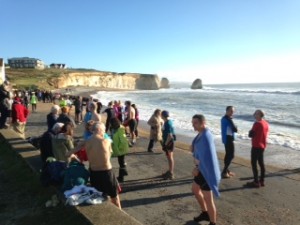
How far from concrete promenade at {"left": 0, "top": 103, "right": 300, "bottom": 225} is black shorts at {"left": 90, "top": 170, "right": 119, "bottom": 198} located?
0.41m

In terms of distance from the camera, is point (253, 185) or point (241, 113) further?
point (241, 113)

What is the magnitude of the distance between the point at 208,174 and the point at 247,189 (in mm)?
3001

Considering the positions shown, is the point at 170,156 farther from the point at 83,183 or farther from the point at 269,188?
the point at 83,183

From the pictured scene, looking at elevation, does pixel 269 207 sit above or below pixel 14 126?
below

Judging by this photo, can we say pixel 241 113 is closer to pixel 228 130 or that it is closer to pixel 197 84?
pixel 228 130

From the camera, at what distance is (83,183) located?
18.7 feet

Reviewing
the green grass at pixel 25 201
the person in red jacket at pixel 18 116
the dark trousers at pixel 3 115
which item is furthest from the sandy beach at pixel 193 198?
the dark trousers at pixel 3 115

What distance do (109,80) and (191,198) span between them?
12986cm

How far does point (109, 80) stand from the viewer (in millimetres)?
135000

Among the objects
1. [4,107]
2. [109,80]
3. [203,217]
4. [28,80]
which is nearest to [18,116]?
[4,107]

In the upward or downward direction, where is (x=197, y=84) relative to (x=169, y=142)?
downward

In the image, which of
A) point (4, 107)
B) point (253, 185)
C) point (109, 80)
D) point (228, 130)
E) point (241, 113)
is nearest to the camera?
point (253, 185)

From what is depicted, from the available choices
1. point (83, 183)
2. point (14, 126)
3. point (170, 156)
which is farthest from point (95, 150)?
point (14, 126)

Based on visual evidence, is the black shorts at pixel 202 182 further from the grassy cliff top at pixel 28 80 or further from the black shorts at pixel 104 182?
the grassy cliff top at pixel 28 80
